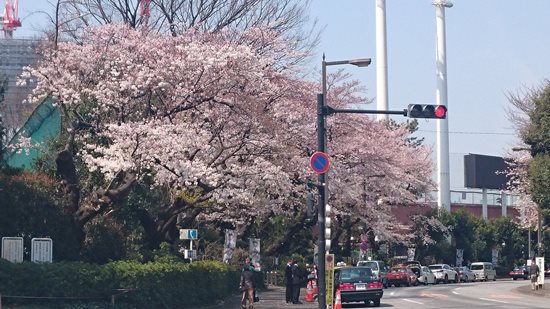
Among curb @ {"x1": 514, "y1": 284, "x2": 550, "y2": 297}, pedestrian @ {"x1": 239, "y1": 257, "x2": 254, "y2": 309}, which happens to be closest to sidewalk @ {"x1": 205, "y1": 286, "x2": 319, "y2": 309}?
pedestrian @ {"x1": 239, "y1": 257, "x2": 254, "y2": 309}

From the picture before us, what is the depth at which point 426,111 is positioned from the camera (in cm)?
2356

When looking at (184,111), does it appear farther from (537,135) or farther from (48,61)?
(537,135)

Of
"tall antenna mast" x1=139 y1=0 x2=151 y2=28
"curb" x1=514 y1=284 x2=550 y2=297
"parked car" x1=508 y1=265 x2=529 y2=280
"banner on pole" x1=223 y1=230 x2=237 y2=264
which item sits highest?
"tall antenna mast" x1=139 y1=0 x2=151 y2=28

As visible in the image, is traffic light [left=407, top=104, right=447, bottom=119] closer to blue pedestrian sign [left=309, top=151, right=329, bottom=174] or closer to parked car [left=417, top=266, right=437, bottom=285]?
blue pedestrian sign [left=309, top=151, right=329, bottom=174]

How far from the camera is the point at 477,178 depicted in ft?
293

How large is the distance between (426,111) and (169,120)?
1040 cm

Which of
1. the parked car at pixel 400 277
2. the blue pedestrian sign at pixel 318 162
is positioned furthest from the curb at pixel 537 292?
the blue pedestrian sign at pixel 318 162

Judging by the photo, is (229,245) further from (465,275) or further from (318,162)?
(465,275)

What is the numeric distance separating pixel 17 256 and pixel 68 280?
201cm

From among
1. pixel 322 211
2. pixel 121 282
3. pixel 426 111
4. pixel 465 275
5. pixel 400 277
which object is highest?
pixel 426 111

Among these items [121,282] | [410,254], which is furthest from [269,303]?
[410,254]

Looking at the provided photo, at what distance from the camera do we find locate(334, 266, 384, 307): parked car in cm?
3459

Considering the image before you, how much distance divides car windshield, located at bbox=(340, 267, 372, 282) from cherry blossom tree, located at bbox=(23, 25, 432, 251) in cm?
410

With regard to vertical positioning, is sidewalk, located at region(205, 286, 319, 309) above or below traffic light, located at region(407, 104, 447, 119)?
below
